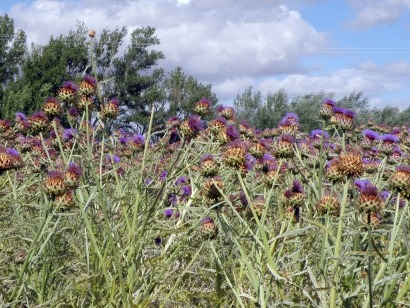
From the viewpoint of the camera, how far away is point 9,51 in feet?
132

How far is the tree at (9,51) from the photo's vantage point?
3997 centimetres

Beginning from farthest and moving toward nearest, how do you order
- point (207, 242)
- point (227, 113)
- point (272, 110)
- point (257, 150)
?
point (272, 110), point (227, 113), point (257, 150), point (207, 242)

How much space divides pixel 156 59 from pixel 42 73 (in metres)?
8.56

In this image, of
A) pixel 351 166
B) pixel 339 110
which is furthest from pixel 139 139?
pixel 351 166

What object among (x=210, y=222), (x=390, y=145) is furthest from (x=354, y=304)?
(x=390, y=145)

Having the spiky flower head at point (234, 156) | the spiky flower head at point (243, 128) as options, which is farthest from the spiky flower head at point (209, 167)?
the spiky flower head at point (243, 128)

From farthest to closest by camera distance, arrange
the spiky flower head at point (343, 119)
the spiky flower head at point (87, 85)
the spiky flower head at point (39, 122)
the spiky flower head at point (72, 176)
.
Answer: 1. the spiky flower head at point (343, 119)
2. the spiky flower head at point (39, 122)
3. the spiky flower head at point (87, 85)
4. the spiky flower head at point (72, 176)

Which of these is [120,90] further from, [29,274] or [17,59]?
[29,274]

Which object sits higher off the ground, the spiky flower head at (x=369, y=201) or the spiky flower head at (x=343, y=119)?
the spiky flower head at (x=343, y=119)

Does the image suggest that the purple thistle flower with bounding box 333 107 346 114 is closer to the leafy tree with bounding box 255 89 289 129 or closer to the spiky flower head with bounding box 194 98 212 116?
the spiky flower head with bounding box 194 98 212 116

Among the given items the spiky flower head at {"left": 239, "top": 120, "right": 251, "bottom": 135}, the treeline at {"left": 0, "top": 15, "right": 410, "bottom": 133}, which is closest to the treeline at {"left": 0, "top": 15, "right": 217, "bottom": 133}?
the treeline at {"left": 0, "top": 15, "right": 410, "bottom": 133}

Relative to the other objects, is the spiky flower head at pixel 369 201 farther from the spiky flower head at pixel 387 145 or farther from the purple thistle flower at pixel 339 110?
the spiky flower head at pixel 387 145

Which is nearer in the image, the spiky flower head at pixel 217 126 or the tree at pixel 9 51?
the spiky flower head at pixel 217 126

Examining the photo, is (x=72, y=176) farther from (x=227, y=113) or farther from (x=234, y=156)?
(x=227, y=113)
